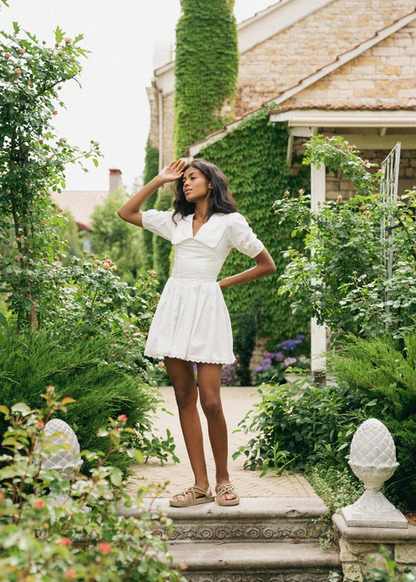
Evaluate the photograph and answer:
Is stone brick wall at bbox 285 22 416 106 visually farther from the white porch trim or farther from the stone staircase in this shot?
the stone staircase

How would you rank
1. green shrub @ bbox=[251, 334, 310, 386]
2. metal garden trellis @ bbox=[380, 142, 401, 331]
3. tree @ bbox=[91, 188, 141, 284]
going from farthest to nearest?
tree @ bbox=[91, 188, 141, 284], green shrub @ bbox=[251, 334, 310, 386], metal garden trellis @ bbox=[380, 142, 401, 331]

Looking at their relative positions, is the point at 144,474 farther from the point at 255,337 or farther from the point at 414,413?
the point at 255,337

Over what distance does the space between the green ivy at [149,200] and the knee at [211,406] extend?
13.9m

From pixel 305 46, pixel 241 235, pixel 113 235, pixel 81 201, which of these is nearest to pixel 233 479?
pixel 241 235

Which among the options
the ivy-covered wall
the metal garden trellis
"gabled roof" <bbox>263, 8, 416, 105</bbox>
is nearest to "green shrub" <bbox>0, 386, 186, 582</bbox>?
the metal garden trellis

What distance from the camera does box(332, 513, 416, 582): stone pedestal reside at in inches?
121

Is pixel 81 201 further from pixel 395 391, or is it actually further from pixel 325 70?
pixel 395 391

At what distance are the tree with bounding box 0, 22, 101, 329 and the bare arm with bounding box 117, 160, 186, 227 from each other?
92 cm

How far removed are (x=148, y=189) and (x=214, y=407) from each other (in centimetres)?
129

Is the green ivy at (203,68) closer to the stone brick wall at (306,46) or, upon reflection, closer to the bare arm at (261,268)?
the stone brick wall at (306,46)

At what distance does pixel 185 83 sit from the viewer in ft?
37.4

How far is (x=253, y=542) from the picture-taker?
3.48 meters

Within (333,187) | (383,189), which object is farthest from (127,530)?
(333,187)

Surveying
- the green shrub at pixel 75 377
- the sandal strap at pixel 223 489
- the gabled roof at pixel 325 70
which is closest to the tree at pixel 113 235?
the gabled roof at pixel 325 70
